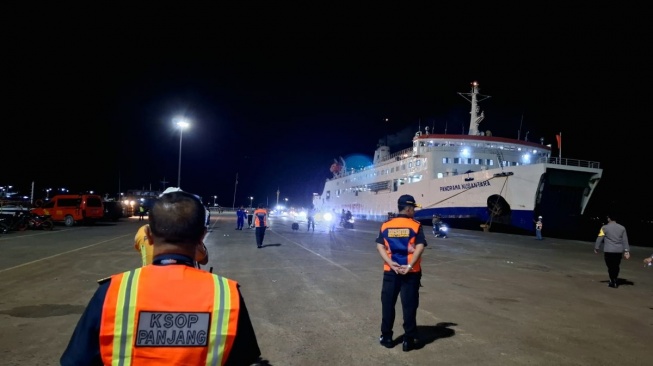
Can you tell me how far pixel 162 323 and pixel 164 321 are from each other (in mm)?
12

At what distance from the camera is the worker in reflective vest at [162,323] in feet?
5.09

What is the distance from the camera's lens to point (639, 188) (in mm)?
109438

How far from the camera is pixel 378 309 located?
21.0 feet

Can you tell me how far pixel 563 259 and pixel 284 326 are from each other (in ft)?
41.2

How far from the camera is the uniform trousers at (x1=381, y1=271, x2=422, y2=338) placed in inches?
184

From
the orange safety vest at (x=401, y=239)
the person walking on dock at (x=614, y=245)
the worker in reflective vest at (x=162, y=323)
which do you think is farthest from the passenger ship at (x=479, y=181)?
the worker in reflective vest at (x=162, y=323)

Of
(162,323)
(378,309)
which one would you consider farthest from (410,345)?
(162,323)

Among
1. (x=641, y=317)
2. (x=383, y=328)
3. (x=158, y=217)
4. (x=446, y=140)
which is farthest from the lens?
(x=446, y=140)

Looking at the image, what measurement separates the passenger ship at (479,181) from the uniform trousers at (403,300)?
20478 mm

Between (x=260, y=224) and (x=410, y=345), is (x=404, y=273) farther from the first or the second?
(x=260, y=224)

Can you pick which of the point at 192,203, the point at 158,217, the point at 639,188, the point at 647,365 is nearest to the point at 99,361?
the point at 158,217

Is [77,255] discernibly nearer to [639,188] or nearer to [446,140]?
[446,140]

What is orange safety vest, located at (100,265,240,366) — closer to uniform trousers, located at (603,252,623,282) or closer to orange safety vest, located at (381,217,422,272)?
orange safety vest, located at (381,217,422,272)

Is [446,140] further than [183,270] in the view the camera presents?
Yes
